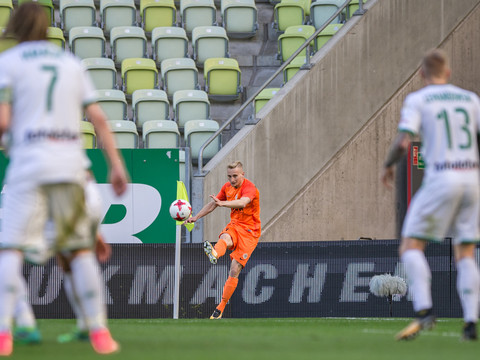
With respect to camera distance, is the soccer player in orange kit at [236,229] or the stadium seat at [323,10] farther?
the stadium seat at [323,10]

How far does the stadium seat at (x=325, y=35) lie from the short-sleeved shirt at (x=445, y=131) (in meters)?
11.6

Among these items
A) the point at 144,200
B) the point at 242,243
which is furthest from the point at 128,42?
the point at 242,243

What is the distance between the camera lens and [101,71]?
1830 cm

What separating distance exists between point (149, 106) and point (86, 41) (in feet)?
7.22

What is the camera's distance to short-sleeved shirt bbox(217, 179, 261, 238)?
43.7 feet

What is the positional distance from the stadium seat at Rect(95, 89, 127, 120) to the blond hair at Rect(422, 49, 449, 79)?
1116 cm

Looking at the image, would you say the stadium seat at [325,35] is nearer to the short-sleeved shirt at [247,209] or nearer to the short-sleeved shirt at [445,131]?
the short-sleeved shirt at [247,209]

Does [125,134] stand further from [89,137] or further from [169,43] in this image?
[169,43]

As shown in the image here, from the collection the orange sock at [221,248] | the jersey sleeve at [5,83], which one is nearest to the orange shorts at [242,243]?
the orange sock at [221,248]

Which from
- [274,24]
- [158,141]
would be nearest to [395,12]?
[274,24]

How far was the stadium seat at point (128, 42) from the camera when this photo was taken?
19000 millimetres

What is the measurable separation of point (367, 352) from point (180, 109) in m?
12.3

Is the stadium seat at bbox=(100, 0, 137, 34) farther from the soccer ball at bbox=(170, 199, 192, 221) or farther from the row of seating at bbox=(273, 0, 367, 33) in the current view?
the soccer ball at bbox=(170, 199, 192, 221)

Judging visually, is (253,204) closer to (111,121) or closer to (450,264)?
(450,264)
